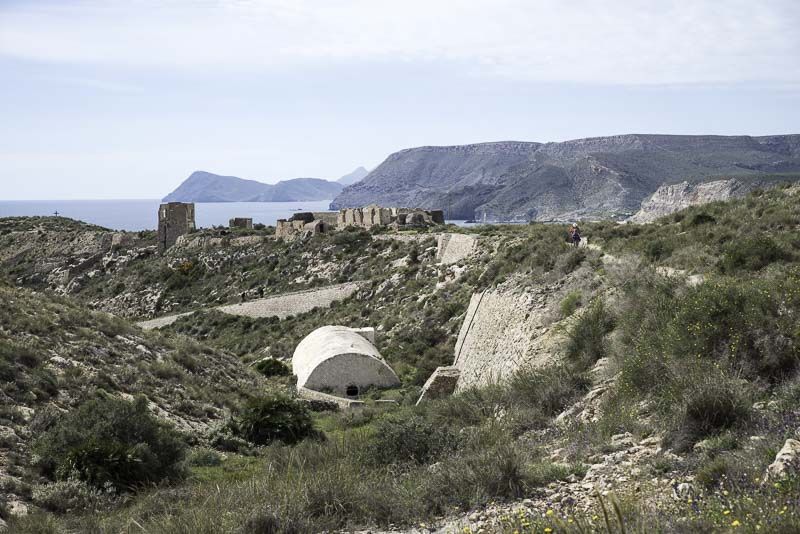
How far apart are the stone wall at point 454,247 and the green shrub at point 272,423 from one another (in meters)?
20.9

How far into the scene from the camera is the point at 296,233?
55.6 metres

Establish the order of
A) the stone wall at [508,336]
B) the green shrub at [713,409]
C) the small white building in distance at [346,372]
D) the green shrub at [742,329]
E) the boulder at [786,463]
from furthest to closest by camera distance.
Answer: the small white building in distance at [346,372], the stone wall at [508,336], the green shrub at [742,329], the green shrub at [713,409], the boulder at [786,463]

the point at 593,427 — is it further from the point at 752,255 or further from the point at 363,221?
the point at 363,221

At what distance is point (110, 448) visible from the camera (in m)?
10.4

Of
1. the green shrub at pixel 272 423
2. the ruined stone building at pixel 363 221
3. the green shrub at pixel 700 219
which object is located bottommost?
the green shrub at pixel 272 423

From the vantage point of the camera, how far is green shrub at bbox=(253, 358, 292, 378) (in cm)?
2569

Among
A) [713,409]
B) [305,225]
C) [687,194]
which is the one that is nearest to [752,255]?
[713,409]

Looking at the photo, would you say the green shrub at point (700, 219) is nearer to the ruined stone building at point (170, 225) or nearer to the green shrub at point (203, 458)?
the green shrub at point (203, 458)

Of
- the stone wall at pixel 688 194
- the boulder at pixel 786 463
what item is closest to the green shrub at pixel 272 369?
the boulder at pixel 786 463

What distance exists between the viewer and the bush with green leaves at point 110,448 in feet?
32.8

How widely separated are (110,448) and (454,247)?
1105 inches

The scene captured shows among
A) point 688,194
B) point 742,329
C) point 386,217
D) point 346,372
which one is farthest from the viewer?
point 688,194

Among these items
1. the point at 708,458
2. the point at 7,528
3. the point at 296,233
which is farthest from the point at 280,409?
the point at 296,233

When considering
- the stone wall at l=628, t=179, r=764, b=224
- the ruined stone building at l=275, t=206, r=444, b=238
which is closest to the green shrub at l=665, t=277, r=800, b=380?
the stone wall at l=628, t=179, r=764, b=224
